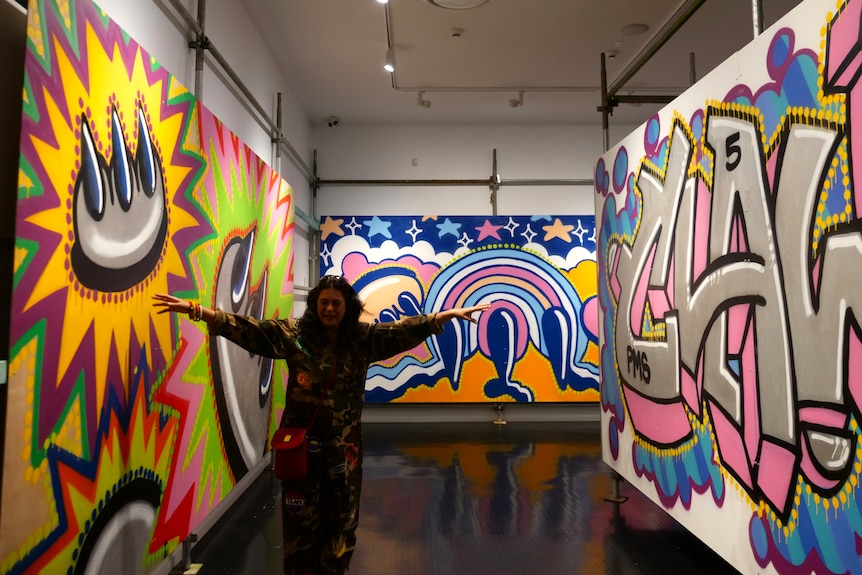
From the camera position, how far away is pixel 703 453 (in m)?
2.29

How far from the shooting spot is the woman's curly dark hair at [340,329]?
7.20ft

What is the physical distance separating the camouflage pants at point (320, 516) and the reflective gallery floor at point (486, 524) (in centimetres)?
51

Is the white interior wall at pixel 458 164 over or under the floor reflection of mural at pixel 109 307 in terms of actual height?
over

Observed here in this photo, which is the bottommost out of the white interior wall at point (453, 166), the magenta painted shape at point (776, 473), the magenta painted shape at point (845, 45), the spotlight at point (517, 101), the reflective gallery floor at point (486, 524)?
the reflective gallery floor at point (486, 524)

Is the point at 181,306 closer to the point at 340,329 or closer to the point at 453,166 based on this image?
the point at 340,329

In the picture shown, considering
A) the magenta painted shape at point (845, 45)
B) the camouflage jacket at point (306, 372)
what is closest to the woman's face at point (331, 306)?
the camouflage jacket at point (306, 372)

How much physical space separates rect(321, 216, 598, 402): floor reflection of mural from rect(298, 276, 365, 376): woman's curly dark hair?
367cm

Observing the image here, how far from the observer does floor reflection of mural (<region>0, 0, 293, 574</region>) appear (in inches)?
56.1

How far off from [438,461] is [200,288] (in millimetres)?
2617

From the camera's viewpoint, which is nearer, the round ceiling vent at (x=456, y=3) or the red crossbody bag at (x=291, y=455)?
the red crossbody bag at (x=291, y=455)

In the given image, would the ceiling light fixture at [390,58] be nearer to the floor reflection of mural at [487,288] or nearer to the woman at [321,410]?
the floor reflection of mural at [487,288]

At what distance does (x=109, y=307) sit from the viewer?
1802 millimetres

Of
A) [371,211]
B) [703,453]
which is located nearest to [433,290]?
[371,211]

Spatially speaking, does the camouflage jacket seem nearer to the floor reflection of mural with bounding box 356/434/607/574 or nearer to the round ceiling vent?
the floor reflection of mural with bounding box 356/434/607/574
